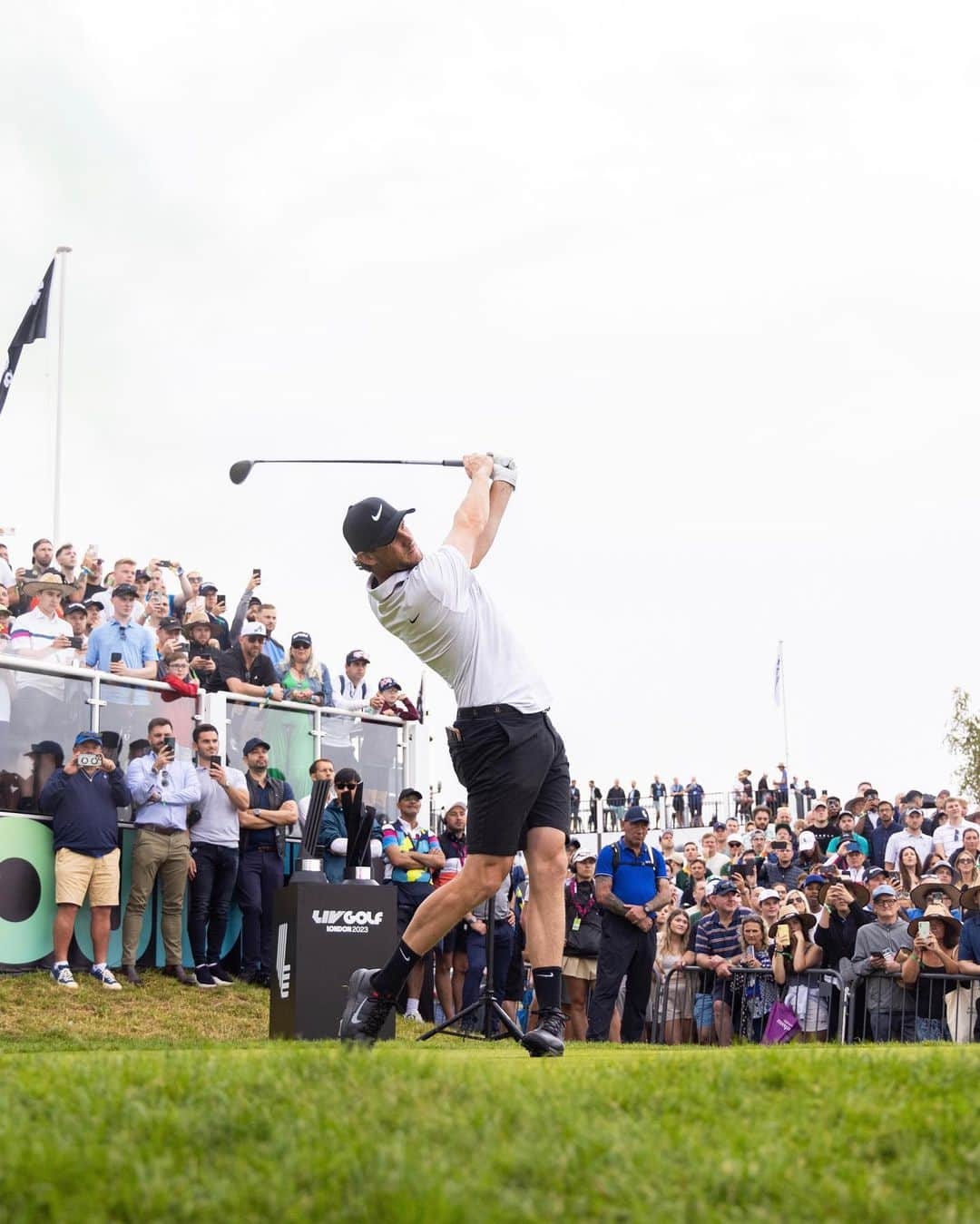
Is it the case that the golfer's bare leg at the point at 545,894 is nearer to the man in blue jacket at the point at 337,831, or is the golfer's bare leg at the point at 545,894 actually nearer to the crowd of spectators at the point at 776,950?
the crowd of spectators at the point at 776,950

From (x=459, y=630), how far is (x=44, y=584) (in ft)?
36.5

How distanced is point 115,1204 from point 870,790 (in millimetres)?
20345

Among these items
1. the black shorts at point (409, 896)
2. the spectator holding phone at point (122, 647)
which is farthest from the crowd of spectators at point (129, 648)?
the black shorts at point (409, 896)

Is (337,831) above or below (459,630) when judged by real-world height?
below

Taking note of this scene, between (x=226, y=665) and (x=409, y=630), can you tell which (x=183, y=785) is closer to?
(x=226, y=665)

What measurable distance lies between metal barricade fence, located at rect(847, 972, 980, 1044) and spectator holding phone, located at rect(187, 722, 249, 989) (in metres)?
6.65

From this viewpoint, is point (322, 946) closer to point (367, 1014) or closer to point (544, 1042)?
point (367, 1014)

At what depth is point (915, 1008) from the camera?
13336mm

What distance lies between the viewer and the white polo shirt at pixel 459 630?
6.95m

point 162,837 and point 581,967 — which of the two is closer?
point 162,837

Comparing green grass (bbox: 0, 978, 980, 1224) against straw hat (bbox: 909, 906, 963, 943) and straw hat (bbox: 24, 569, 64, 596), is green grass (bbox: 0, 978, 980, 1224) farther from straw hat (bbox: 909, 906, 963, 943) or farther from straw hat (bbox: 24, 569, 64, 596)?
straw hat (bbox: 24, 569, 64, 596)

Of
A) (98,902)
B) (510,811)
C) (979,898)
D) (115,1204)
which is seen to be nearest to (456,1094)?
(115,1204)

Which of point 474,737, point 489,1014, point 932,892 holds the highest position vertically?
point 474,737


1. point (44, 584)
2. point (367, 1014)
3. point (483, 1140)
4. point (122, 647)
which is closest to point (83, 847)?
point (122, 647)
